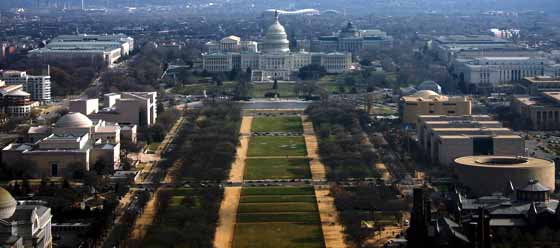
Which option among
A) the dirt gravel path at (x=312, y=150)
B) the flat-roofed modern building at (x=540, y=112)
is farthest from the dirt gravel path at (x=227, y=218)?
the flat-roofed modern building at (x=540, y=112)

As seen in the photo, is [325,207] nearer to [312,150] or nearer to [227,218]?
[227,218]

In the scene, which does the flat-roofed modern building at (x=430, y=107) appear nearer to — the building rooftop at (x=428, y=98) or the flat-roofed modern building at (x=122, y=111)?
the building rooftop at (x=428, y=98)

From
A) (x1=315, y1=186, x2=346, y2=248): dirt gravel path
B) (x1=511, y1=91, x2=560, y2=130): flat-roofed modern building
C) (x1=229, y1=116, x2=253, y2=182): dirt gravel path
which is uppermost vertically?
(x1=511, y1=91, x2=560, y2=130): flat-roofed modern building

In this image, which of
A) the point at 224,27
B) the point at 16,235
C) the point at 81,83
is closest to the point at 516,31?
the point at 224,27

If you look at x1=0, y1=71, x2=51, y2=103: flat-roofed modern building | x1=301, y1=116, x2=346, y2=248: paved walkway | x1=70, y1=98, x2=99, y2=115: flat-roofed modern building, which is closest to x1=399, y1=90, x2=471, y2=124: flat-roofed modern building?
x1=301, y1=116, x2=346, y2=248: paved walkway

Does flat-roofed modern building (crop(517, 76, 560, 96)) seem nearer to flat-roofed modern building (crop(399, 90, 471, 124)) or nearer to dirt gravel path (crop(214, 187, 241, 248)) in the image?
flat-roofed modern building (crop(399, 90, 471, 124))

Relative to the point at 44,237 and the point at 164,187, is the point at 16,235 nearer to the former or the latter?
the point at 44,237
